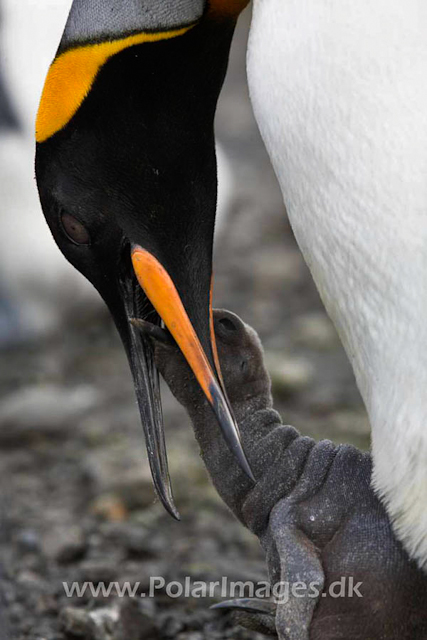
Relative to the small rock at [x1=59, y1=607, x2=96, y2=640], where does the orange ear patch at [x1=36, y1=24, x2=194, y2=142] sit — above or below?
above

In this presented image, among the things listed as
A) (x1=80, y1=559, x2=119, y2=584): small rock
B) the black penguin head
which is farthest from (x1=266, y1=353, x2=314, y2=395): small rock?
the black penguin head

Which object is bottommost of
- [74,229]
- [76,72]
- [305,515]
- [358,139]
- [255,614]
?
[255,614]

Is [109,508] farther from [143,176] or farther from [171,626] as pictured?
[143,176]

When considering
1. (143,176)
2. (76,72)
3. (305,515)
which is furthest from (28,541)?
(76,72)

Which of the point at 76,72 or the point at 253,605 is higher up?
the point at 76,72

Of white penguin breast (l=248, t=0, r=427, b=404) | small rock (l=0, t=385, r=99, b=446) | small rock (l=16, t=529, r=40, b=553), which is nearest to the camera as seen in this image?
white penguin breast (l=248, t=0, r=427, b=404)

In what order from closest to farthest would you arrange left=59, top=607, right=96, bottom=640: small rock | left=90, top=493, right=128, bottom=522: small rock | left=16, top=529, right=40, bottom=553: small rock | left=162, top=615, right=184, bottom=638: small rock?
1. left=59, top=607, right=96, bottom=640: small rock
2. left=162, top=615, right=184, bottom=638: small rock
3. left=16, top=529, right=40, bottom=553: small rock
4. left=90, top=493, right=128, bottom=522: small rock

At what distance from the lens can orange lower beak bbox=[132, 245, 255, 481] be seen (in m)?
2.55

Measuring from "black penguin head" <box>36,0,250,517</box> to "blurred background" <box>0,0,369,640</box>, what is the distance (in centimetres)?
71

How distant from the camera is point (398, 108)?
2293 millimetres

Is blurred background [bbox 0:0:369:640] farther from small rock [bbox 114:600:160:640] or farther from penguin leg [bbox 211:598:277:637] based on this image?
penguin leg [bbox 211:598:277:637]

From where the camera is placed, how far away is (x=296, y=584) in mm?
2465

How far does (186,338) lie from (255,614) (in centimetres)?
63

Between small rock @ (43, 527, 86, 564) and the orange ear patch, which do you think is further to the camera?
small rock @ (43, 527, 86, 564)
